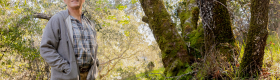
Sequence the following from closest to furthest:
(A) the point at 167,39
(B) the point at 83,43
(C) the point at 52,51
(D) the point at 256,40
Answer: (C) the point at 52,51
(B) the point at 83,43
(D) the point at 256,40
(A) the point at 167,39

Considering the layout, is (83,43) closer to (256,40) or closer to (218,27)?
(256,40)

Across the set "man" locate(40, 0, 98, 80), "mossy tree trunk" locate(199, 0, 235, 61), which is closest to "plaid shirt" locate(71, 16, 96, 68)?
"man" locate(40, 0, 98, 80)

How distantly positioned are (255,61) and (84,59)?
2.37 meters

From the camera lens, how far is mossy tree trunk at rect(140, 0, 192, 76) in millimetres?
3729

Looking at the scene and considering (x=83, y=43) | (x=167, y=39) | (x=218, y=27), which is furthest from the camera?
(x=167, y=39)

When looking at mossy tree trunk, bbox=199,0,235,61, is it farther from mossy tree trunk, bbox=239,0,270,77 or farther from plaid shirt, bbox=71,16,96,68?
plaid shirt, bbox=71,16,96,68

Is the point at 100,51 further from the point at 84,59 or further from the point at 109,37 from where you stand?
the point at 84,59

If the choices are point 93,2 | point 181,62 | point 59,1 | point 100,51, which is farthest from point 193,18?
point 100,51

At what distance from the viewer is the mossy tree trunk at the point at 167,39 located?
12.2ft

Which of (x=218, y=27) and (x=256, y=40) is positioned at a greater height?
(x=218, y=27)

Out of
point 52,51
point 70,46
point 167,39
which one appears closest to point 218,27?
point 167,39

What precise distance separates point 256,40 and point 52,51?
258cm

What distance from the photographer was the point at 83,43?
1.75 metres

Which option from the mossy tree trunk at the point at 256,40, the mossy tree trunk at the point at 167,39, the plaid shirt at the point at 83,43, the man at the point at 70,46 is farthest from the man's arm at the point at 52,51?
the mossy tree trunk at the point at 167,39
